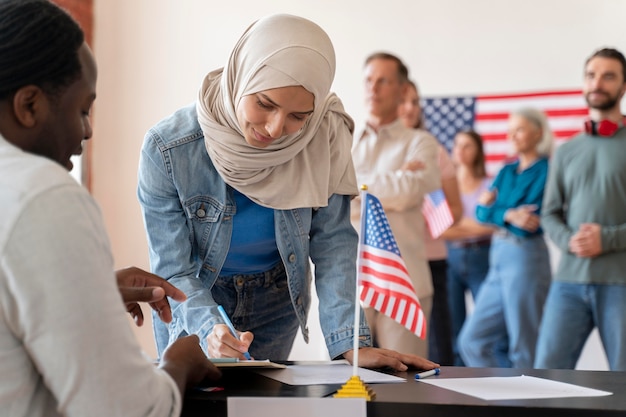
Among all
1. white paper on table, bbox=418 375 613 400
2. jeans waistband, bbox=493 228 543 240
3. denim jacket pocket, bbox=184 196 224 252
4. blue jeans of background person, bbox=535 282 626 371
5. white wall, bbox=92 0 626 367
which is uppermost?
white wall, bbox=92 0 626 367

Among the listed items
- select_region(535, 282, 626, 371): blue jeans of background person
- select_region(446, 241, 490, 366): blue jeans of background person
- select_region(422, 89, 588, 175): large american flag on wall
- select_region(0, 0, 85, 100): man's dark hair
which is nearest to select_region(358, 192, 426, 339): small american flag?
select_region(0, 0, 85, 100): man's dark hair

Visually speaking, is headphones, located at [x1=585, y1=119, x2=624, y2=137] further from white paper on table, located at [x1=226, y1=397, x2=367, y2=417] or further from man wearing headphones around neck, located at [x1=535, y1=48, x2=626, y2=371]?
white paper on table, located at [x1=226, y1=397, x2=367, y2=417]

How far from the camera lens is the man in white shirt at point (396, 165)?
3.57m

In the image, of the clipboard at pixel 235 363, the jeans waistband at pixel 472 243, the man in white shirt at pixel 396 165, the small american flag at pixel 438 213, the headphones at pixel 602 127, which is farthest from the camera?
the jeans waistband at pixel 472 243

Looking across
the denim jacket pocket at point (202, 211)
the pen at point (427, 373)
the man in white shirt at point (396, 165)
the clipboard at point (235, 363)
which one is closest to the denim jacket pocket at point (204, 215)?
the denim jacket pocket at point (202, 211)

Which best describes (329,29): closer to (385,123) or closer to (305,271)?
(385,123)

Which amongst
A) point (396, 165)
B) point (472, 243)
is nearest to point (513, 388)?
point (396, 165)

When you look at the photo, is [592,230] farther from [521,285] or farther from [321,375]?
[321,375]

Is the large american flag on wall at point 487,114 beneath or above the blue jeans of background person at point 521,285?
above

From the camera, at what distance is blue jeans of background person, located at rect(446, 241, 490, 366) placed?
5.10m

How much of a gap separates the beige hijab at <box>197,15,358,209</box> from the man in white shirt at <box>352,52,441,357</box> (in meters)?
1.45

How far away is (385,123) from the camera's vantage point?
3.78m

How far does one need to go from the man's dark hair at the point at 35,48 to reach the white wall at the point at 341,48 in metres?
4.28

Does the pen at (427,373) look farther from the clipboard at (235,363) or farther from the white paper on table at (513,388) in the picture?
the clipboard at (235,363)
